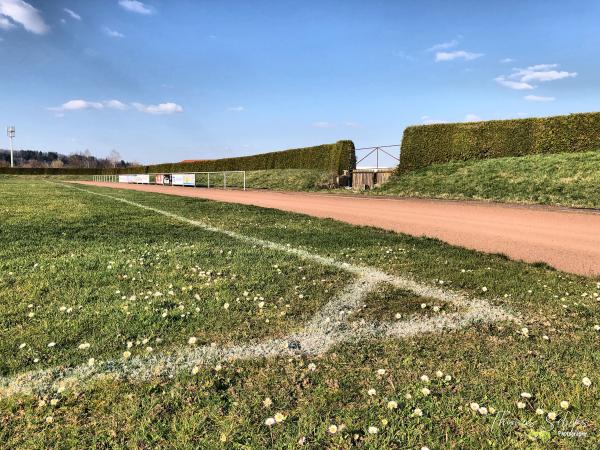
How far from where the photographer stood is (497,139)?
1051 inches

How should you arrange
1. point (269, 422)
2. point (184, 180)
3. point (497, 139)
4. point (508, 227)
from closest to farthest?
1. point (269, 422)
2. point (508, 227)
3. point (497, 139)
4. point (184, 180)

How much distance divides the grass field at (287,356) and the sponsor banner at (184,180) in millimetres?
36597

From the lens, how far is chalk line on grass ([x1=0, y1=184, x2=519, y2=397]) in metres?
3.22

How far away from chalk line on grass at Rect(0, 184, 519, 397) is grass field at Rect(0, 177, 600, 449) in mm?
20

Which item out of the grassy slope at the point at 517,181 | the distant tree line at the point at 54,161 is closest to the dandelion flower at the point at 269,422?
the grassy slope at the point at 517,181

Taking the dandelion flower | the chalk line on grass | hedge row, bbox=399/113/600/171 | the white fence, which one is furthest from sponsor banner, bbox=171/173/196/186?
the dandelion flower

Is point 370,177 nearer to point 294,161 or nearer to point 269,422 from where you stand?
point 294,161

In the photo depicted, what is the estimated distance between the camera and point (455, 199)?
20141mm

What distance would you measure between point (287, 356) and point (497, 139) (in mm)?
26819

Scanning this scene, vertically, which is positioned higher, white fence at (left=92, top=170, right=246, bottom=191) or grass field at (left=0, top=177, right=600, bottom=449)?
white fence at (left=92, top=170, right=246, bottom=191)

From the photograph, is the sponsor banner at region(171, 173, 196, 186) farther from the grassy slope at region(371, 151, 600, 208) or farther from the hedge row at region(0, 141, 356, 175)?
the grassy slope at region(371, 151, 600, 208)

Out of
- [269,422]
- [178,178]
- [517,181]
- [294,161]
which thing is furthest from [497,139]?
[178,178]

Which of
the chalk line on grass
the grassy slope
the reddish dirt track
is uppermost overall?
the grassy slope

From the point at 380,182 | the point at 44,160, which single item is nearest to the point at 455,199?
the point at 380,182
